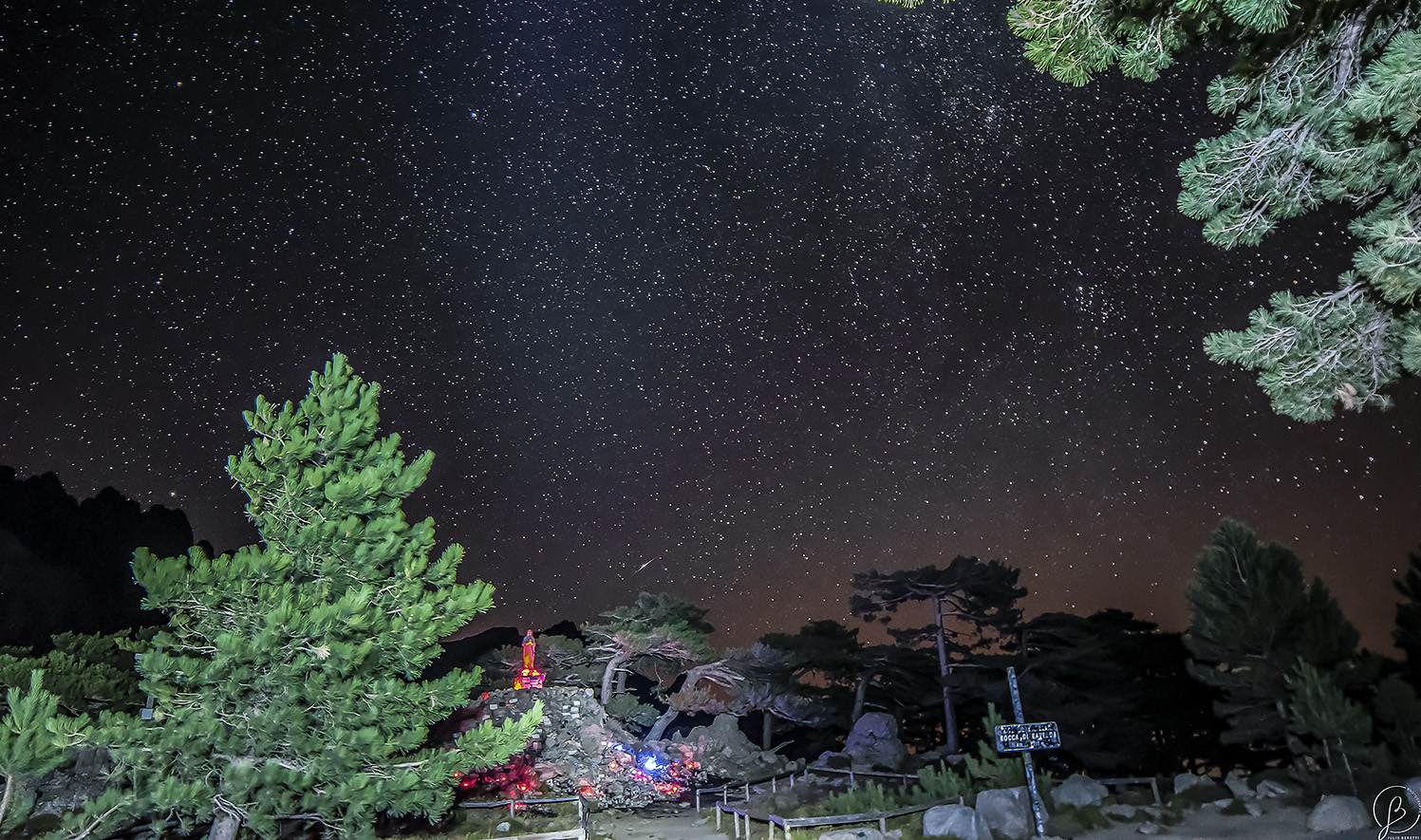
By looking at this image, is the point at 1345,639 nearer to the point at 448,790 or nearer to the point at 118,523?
the point at 448,790

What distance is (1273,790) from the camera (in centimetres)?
1319

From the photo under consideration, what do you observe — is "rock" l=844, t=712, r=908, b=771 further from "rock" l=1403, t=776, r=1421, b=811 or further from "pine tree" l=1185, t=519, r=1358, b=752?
"rock" l=1403, t=776, r=1421, b=811

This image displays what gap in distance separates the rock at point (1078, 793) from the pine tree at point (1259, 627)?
3.51 metres

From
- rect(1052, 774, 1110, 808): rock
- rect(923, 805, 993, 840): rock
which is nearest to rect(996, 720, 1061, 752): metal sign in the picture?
rect(923, 805, 993, 840): rock

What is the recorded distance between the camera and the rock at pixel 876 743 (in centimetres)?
2159

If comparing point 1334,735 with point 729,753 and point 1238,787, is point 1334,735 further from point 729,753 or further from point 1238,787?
point 729,753

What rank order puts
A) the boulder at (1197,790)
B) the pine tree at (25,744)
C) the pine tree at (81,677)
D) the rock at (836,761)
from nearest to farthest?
the pine tree at (25,744) → the pine tree at (81,677) → the boulder at (1197,790) → the rock at (836,761)

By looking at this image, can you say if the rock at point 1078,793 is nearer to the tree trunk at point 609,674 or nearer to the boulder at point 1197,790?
the boulder at point 1197,790

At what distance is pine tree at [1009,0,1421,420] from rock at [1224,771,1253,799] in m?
12.8

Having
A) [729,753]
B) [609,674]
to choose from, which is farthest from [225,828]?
[729,753]

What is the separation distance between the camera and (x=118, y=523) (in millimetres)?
24734

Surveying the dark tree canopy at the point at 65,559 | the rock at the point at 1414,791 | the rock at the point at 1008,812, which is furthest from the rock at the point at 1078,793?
the dark tree canopy at the point at 65,559

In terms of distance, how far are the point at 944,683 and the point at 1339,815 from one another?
11.7 m

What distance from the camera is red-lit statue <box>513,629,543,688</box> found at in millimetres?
19984
